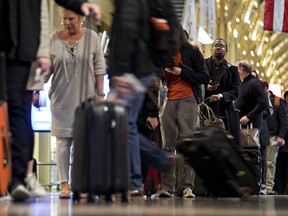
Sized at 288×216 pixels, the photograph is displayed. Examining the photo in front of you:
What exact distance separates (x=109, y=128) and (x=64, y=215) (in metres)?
1.24

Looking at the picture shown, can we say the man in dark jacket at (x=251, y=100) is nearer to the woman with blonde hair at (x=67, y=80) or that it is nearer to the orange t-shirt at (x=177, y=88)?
the orange t-shirt at (x=177, y=88)

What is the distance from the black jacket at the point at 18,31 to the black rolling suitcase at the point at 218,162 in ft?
6.40

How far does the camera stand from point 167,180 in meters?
9.57

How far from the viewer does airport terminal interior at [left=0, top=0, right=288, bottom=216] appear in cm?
528

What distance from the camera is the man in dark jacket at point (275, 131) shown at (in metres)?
15.0

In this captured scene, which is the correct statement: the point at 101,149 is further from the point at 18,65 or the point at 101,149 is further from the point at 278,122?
the point at 278,122

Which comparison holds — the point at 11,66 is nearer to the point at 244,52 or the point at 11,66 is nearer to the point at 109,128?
the point at 109,128

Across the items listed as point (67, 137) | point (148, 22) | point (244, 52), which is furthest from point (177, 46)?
point (244, 52)

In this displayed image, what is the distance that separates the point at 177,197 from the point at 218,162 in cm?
196

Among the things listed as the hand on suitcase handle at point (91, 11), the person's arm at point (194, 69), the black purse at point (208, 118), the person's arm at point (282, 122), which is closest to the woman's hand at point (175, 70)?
the person's arm at point (194, 69)

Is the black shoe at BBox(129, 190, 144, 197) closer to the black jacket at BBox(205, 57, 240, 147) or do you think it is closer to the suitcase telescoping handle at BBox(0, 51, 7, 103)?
the suitcase telescoping handle at BBox(0, 51, 7, 103)

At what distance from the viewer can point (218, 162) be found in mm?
7633

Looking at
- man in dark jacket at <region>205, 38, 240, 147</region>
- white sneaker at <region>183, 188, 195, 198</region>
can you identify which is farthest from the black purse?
white sneaker at <region>183, 188, 195, 198</region>

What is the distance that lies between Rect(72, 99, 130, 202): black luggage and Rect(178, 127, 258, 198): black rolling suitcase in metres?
1.79
